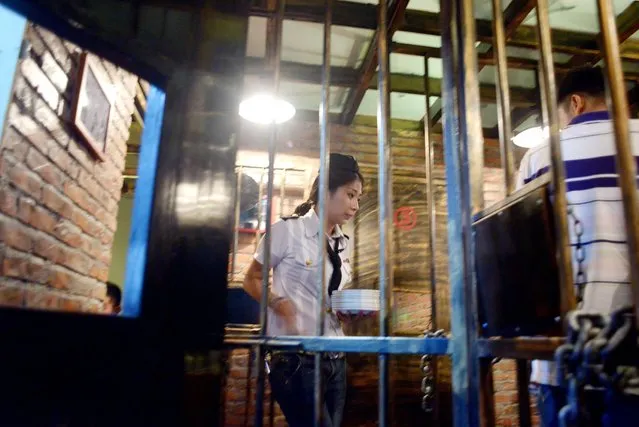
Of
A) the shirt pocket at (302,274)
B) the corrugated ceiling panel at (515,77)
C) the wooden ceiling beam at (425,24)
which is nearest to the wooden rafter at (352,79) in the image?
the corrugated ceiling panel at (515,77)

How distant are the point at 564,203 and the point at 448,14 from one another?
0.72m

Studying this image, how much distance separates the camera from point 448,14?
1325 millimetres

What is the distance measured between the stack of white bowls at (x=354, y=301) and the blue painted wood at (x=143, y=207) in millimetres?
1030

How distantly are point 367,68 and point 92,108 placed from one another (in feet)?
6.15

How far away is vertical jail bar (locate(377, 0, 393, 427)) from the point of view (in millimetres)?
1270

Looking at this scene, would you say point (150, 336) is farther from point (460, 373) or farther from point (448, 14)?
point (448, 14)

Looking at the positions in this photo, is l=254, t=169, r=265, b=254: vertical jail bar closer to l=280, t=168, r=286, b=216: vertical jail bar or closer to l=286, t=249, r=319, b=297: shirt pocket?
l=280, t=168, r=286, b=216: vertical jail bar

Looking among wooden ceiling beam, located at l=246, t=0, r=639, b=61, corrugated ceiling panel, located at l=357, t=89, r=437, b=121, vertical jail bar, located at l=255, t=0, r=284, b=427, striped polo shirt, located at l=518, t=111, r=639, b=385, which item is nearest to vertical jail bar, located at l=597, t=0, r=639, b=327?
striped polo shirt, located at l=518, t=111, r=639, b=385

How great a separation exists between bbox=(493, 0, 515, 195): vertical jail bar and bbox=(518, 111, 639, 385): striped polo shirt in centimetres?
25

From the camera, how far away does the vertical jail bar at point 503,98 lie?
1.16 metres

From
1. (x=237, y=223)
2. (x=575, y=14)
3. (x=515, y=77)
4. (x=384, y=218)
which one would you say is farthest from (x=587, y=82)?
(x=237, y=223)

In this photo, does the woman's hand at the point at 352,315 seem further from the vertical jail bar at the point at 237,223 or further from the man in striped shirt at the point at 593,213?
the vertical jail bar at the point at 237,223

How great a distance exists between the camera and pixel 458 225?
1211mm

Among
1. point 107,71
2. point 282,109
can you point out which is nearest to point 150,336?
point 107,71
